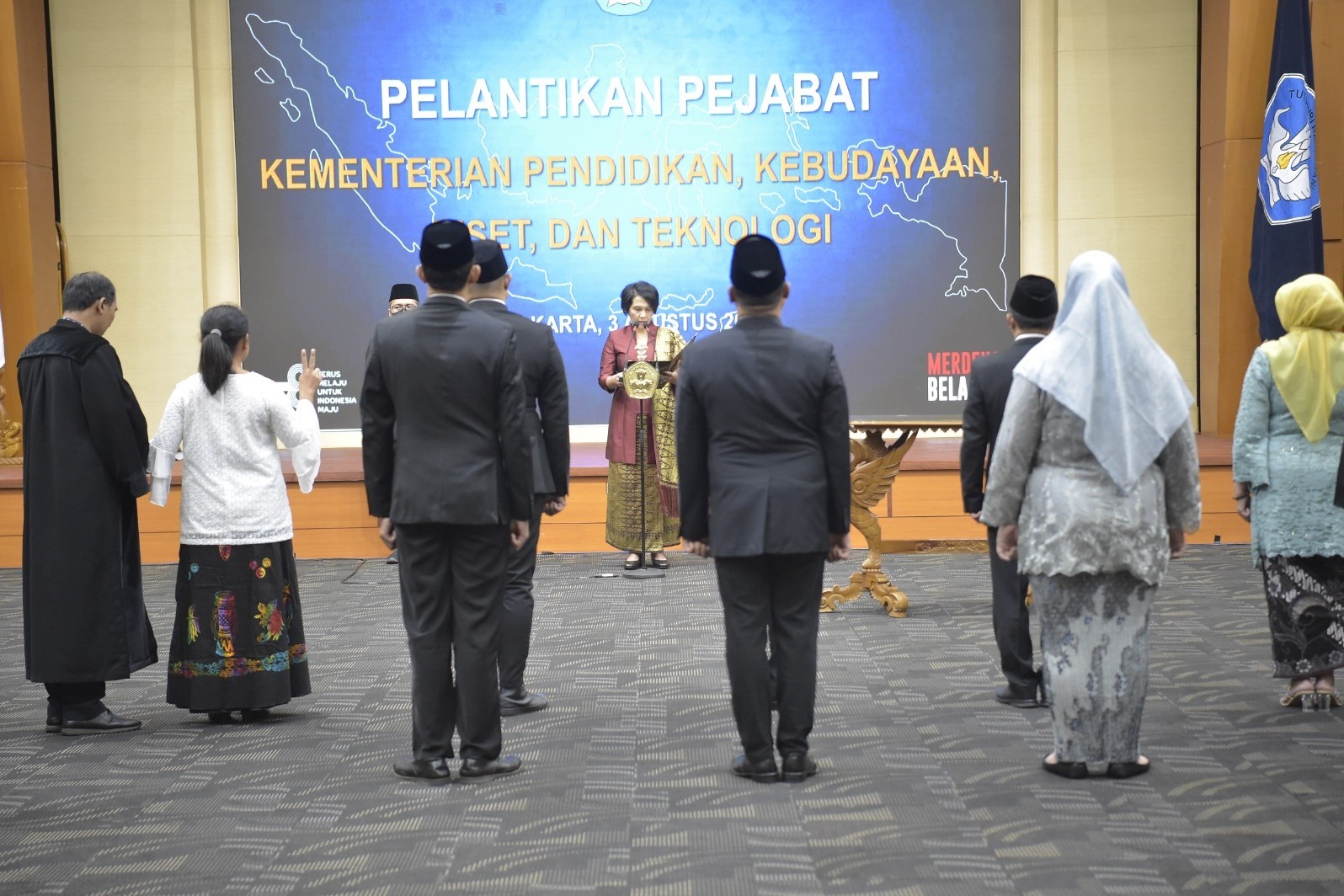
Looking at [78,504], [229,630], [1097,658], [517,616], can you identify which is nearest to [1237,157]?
[1097,658]

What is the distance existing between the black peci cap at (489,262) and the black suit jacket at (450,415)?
0.61 m

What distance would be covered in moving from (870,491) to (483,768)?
3.03 metres

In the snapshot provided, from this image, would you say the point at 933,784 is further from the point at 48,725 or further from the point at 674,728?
the point at 48,725

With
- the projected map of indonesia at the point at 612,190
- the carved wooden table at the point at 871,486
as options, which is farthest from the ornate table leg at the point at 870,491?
the projected map of indonesia at the point at 612,190

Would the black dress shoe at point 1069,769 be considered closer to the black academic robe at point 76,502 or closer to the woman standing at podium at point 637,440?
the black academic robe at point 76,502

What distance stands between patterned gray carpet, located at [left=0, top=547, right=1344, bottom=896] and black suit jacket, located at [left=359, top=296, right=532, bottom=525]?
0.76 meters

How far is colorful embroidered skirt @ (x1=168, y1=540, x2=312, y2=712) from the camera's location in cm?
438

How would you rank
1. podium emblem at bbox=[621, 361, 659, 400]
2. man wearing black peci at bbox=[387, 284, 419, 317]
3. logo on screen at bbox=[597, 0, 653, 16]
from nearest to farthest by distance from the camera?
podium emblem at bbox=[621, 361, 659, 400]
man wearing black peci at bbox=[387, 284, 419, 317]
logo on screen at bbox=[597, 0, 653, 16]

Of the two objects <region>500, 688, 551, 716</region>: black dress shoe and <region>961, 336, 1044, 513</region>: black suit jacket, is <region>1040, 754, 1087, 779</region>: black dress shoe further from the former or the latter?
<region>500, 688, 551, 716</region>: black dress shoe

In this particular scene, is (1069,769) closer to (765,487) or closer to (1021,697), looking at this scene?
(1021,697)

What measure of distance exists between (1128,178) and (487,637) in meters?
7.10

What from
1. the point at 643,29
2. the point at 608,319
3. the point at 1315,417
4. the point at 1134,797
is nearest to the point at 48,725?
the point at 1134,797

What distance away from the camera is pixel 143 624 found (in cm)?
452

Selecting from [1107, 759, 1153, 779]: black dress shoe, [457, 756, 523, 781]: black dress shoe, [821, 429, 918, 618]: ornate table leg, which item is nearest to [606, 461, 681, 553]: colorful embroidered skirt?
[821, 429, 918, 618]: ornate table leg
